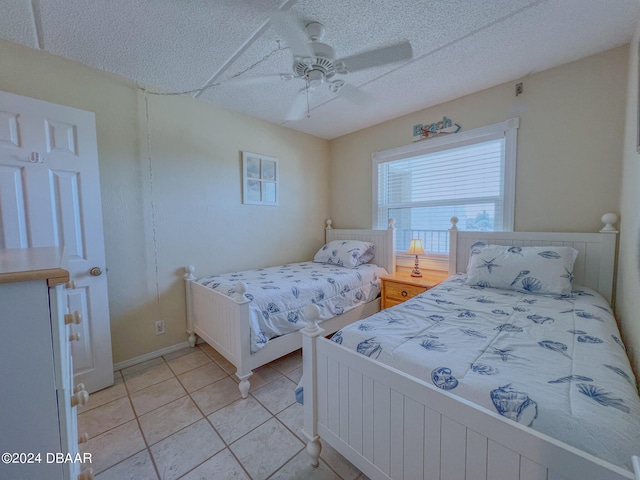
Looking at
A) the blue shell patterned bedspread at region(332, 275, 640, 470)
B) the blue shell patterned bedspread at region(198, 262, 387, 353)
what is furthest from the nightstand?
the blue shell patterned bedspread at region(332, 275, 640, 470)

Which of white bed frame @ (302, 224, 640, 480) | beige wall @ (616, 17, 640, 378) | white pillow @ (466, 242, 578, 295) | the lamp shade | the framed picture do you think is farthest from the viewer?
the framed picture

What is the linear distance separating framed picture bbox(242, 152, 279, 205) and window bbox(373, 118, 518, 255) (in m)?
Answer: 1.29

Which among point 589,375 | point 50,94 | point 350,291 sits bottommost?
point 350,291

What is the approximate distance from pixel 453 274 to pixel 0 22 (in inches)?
148

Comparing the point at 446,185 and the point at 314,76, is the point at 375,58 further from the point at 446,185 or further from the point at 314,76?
the point at 446,185

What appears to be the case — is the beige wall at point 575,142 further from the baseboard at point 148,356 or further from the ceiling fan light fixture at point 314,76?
the baseboard at point 148,356

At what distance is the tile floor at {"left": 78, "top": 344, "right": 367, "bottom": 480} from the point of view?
50.4 inches

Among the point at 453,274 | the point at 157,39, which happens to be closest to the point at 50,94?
the point at 157,39

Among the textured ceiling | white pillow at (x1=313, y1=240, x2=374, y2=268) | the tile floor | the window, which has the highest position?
the textured ceiling

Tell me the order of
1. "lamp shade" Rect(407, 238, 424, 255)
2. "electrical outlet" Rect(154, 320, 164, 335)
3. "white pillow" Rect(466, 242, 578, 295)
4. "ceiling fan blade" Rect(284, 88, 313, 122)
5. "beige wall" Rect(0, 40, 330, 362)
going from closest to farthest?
"white pillow" Rect(466, 242, 578, 295) < "beige wall" Rect(0, 40, 330, 362) < "ceiling fan blade" Rect(284, 88, 313, 122) < "electrical outlet" Rect(154, 320, 164, 335) < "lamp shade" Rect(407, 238, 424, 255)

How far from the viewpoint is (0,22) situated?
59.3 inches

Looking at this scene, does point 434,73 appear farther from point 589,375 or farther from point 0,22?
point 0,22

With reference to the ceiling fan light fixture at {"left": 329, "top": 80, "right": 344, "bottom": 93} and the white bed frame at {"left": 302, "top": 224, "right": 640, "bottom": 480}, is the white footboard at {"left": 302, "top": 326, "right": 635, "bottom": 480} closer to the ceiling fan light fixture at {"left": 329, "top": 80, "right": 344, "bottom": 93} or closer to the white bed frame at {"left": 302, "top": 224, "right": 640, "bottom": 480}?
the white bed frame at {"left": 302, "top": 224, "right": 640, "bottom": 480}

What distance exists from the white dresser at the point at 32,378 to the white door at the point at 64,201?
1546 millimetres
